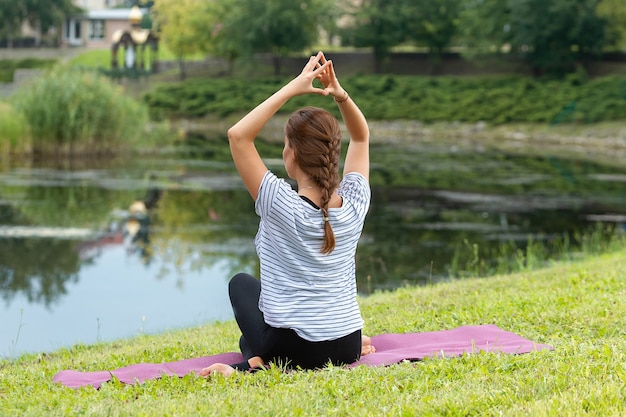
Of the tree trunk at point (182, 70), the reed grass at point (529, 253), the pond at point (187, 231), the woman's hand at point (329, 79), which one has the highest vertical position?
the woman's hand at point (329, 79)

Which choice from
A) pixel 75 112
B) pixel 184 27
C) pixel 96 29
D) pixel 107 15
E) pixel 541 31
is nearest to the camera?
pixel 75 112

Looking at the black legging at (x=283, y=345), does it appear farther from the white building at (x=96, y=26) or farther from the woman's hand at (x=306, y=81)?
the white building at (x=96, y=26)

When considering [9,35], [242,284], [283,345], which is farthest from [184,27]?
[283,345]

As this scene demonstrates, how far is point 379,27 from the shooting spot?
174 ft

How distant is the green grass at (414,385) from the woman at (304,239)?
0.73 ft

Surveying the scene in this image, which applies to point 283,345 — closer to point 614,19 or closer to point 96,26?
point 614,19

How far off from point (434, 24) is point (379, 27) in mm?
2874

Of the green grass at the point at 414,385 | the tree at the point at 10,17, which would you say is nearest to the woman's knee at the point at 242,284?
the green grass at the point at 414,385

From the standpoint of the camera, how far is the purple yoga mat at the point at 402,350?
5.00m

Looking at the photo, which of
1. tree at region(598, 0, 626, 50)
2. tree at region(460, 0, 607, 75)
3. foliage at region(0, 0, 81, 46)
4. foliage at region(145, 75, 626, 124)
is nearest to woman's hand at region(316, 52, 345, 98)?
foliage at region(145, 75, 626, 124)

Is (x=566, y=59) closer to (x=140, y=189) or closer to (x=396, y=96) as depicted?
(x=396, y=96)

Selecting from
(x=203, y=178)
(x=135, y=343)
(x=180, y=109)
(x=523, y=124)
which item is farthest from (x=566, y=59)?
(x=135, y=343)

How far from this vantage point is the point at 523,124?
140 feet

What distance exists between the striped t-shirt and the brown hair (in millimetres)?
77
